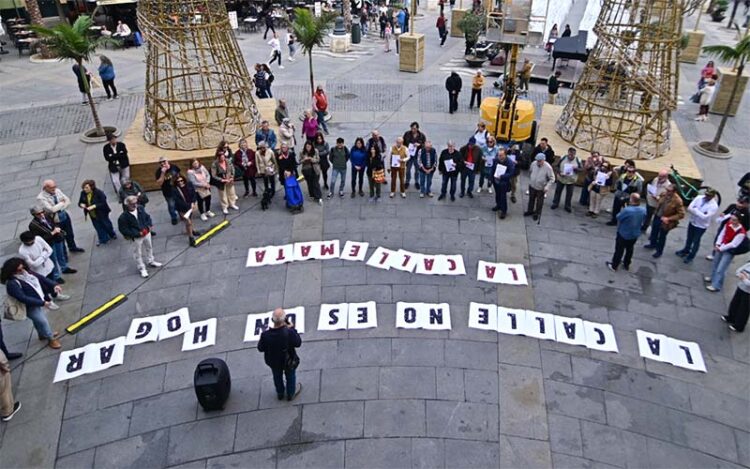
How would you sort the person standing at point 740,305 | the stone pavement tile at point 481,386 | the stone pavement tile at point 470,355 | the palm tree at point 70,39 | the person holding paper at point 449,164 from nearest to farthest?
the stone pavement tile at point 481,386 < the stone pavement tile at point 470,355 < the person standing at point 740,305 < the person holding paper at point 449,164 < the palm tree at point 70,39

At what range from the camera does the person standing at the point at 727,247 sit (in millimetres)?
9531

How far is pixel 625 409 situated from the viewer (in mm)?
7840

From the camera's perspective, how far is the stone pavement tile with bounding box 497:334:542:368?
861 centimetres

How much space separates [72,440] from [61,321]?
2.79 metres

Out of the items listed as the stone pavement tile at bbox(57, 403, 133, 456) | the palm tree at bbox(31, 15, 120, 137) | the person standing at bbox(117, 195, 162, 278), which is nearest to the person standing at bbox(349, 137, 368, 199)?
the person standing at bbox(117, 195, 162, 278)

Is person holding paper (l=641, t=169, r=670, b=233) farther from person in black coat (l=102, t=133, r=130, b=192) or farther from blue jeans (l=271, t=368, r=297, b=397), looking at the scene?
person in black coat (l=102, t=133, r=130, b=192)

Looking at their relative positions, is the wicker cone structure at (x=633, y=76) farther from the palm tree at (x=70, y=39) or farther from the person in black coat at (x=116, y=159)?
the palm tree at (x=70, y=39)

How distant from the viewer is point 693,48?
83.0ft

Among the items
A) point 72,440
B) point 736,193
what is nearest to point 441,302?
point 72,440

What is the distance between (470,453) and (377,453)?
4.02ft

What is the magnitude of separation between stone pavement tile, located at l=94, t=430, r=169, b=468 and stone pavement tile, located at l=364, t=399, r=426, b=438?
2.75 m

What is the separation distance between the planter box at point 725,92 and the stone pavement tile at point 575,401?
590 inches

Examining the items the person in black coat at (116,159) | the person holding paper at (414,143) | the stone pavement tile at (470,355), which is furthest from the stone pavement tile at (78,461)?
the person holding paper at (414,143)

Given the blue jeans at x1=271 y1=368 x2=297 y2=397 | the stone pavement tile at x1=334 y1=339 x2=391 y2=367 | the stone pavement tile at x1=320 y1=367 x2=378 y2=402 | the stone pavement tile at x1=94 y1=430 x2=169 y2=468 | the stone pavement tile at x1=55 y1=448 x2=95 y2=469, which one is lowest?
the stone pavement tile at x1=55 y1=448 x2=95 y2=469
